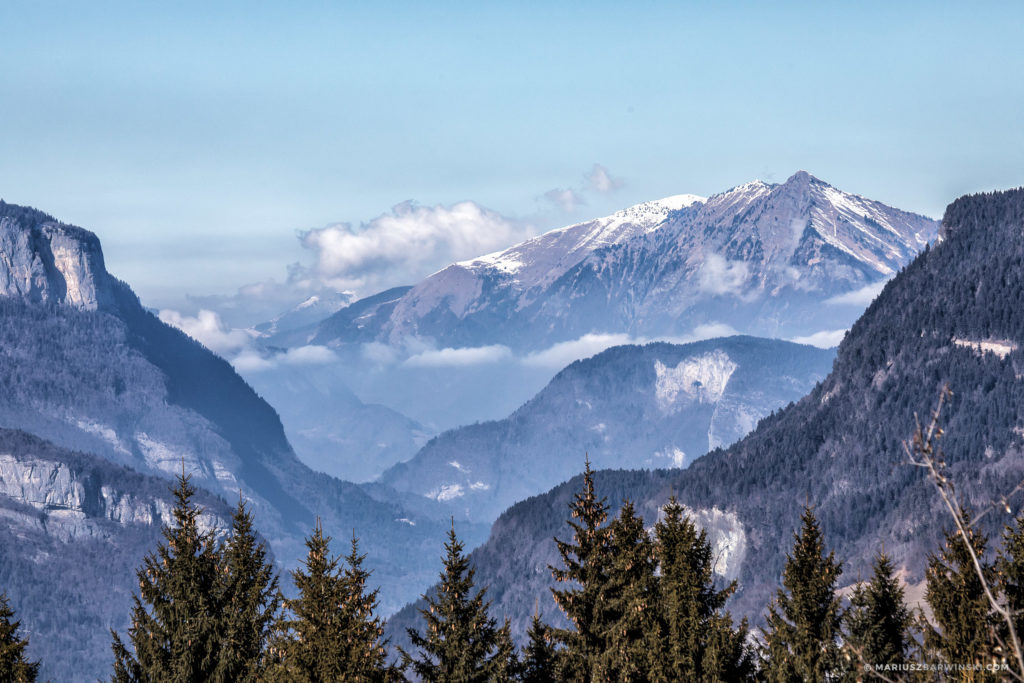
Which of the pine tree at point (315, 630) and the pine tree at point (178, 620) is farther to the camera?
the pine tree at point (178, 620)

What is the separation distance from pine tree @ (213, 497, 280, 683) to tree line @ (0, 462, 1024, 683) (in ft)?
0.32

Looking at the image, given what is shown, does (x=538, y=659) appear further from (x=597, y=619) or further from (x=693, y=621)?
(x=693, y=621)

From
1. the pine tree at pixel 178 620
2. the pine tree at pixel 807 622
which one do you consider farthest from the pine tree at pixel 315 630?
the pine tree at pixel 807 622

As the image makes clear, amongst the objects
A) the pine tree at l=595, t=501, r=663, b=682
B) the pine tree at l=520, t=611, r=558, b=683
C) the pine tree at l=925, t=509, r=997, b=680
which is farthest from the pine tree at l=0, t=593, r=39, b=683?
the pine tree at l=925, t=509, r=997, b=680

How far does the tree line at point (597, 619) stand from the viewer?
60.2 metres

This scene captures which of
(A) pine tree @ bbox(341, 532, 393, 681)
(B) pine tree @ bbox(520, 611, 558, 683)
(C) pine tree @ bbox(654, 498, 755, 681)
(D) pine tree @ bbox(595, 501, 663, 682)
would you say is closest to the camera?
(A) pine tree @ bbox(341, 532, 393, 681)

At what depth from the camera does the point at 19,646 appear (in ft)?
208

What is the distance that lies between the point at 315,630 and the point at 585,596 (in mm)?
15737

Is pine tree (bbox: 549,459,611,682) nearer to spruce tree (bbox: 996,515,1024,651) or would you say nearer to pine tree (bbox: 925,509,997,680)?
pine tree (bbox: 925,509,997,680)

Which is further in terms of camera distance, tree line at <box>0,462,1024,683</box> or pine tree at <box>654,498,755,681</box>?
pine tree at <box>654,498,755,681</box>

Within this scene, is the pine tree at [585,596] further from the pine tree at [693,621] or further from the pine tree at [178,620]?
the pine tree at [178,620]

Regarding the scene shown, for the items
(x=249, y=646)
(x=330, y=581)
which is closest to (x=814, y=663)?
A: (x=330, y=581)

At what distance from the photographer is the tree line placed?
6016 cm

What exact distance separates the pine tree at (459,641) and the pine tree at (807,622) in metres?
13.6
